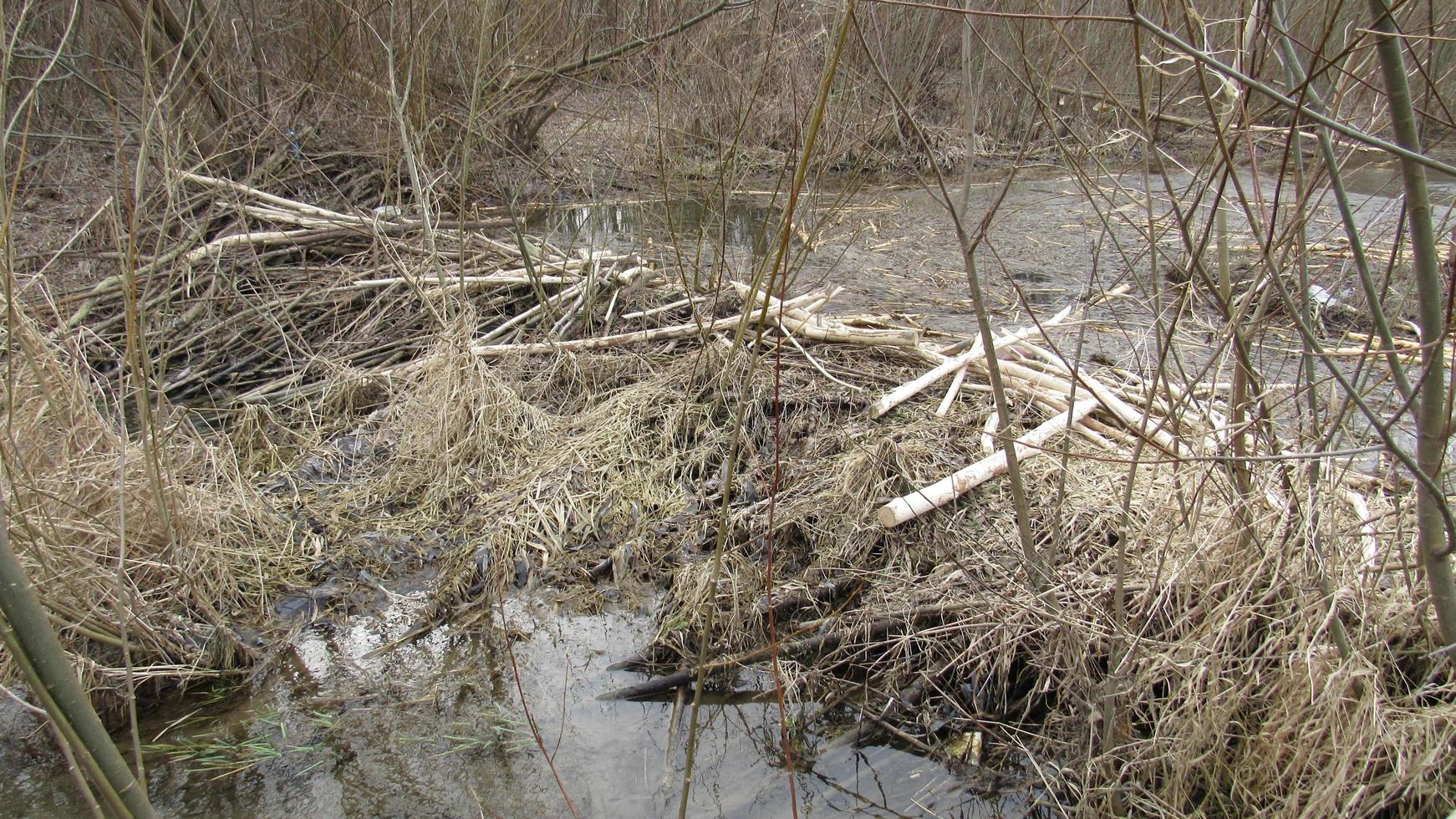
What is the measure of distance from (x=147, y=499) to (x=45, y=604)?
52 cm

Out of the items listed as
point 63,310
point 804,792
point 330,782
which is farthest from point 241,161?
point 804,792

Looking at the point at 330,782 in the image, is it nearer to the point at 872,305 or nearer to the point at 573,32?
the point at 872,305

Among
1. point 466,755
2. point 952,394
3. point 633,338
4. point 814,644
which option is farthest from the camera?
point 633,338

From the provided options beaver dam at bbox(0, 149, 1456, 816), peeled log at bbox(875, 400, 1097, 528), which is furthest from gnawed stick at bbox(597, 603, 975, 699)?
peeled log at bbox(875, 400, 1097, 528)

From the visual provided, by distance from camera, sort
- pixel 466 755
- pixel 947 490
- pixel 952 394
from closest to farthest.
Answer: pixel 466 755, pixel 947 490, pixel 952 394

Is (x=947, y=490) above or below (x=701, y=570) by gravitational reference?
above

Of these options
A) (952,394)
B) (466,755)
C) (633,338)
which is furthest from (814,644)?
(633,338)

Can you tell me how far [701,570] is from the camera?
4031mm

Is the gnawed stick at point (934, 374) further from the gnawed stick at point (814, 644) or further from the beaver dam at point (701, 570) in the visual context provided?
the gnawed stick at point (814, 644)

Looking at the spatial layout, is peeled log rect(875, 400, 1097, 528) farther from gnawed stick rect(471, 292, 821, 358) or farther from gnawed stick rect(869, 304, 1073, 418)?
gnawed stick rect(471, 292, 821, 358)

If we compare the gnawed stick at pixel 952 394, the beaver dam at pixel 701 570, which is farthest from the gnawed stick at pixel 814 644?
the gnawed stick at pixel 952 394

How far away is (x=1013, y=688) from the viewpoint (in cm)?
345

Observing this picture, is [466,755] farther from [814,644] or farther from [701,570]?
[814,644]

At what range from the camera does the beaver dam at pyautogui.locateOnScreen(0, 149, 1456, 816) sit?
2.60m
